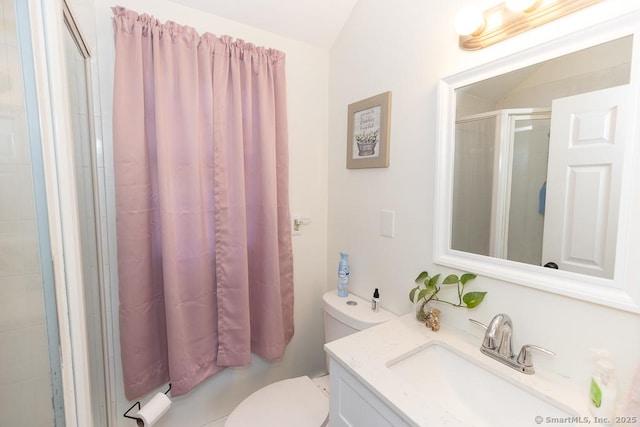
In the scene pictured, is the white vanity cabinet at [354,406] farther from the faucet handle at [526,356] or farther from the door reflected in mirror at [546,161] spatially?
the door reflected in mirror at [546,161]

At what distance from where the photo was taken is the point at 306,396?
4.02 ft

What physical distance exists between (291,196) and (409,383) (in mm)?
1080

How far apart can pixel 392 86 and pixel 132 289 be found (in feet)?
4.66

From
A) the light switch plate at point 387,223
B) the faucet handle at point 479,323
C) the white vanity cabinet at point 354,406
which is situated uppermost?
the light switch plate at point 387,223

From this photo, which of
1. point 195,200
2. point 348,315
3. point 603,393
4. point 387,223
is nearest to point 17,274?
point 195,200

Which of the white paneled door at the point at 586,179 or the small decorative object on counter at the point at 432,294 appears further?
the small decorative object on counter at the point at 432,294

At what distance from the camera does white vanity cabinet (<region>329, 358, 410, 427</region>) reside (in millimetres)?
723

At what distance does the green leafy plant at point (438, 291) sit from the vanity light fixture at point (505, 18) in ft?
2.54

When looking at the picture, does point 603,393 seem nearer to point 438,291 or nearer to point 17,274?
point 438,291

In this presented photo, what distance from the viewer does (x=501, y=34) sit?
0.86 m

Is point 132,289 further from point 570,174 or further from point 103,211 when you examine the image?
point 570,174

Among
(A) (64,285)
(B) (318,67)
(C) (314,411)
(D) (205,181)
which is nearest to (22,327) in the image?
(A) (64,285)

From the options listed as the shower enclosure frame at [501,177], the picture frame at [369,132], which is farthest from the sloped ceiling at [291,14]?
the shower enclosure frame at [501,177]

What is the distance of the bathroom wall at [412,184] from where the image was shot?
736 millimetres
